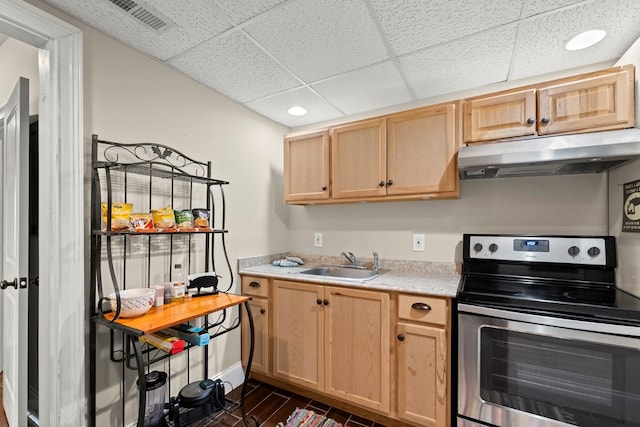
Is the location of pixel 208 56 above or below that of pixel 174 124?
above

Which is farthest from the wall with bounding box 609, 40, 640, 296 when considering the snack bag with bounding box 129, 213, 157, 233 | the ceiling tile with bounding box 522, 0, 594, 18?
the snack bag with bounding box 129, 213, 157, 233

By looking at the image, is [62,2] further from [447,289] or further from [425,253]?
[425,253]

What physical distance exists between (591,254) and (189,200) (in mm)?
2530

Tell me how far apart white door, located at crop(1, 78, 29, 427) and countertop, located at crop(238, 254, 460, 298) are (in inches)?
48.8

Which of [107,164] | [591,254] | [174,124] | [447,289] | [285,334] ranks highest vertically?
[174,124]

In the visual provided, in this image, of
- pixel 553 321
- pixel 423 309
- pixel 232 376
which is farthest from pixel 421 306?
pixel 232 376

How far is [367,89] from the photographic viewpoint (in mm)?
2148

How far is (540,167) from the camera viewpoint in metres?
1.67

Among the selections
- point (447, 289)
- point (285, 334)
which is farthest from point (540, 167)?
point (285, 334)

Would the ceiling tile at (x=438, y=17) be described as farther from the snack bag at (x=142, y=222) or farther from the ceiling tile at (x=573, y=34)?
the snack bag at (x=142, y=222)

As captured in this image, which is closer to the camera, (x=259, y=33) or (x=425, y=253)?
(x=259, y=33)

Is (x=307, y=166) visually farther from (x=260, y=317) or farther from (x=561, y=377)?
(x=561, y=377)

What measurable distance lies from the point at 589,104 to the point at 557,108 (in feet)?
0.43

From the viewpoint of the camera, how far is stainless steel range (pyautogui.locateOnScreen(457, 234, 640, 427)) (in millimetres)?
1226
